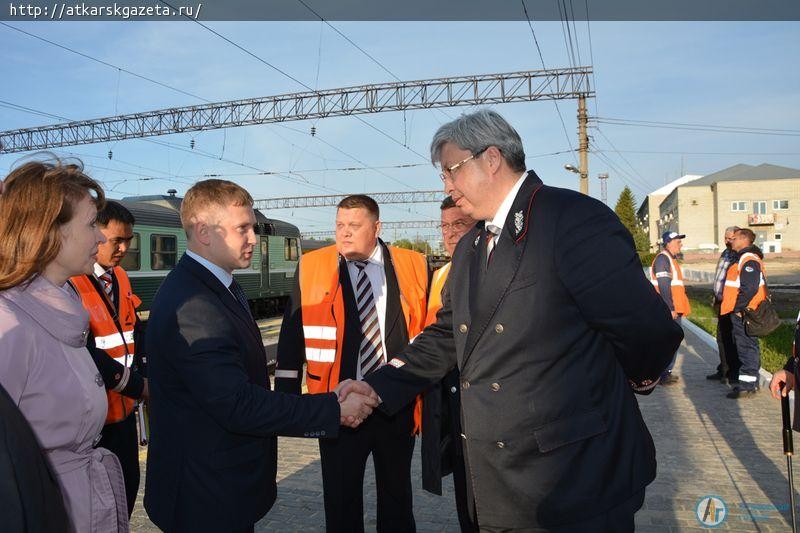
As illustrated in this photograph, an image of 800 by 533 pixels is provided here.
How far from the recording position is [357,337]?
151 inches

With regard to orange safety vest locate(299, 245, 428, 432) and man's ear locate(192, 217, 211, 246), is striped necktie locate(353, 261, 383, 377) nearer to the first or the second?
orange safety vest locate(299, 245, 428, 432)

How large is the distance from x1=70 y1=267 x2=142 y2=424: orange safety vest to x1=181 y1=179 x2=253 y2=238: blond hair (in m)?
1.28

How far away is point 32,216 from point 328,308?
6.31 ft

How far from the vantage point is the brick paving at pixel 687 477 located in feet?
15.0

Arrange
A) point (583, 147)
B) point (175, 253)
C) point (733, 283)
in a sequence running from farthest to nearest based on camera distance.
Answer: point (583, 147), point (175, 253), point (733, 283)

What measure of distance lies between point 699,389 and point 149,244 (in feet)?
48.7

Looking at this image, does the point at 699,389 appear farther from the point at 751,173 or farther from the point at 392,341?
the point at 751,173

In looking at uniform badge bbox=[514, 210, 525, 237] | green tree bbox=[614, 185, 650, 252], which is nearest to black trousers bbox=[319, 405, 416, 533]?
uniform badge bbox=[514, 210, 525, 237]

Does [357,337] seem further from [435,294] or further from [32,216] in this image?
[32,216]

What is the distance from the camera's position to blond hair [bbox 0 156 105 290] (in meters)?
2.01

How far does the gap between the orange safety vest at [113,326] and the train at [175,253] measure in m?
8.07

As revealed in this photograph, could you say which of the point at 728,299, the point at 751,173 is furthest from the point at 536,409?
the point at 751,173

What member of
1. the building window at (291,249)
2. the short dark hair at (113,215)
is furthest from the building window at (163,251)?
the short dark hair at (113,215)

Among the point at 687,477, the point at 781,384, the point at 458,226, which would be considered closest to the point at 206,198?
the point at 458,226
